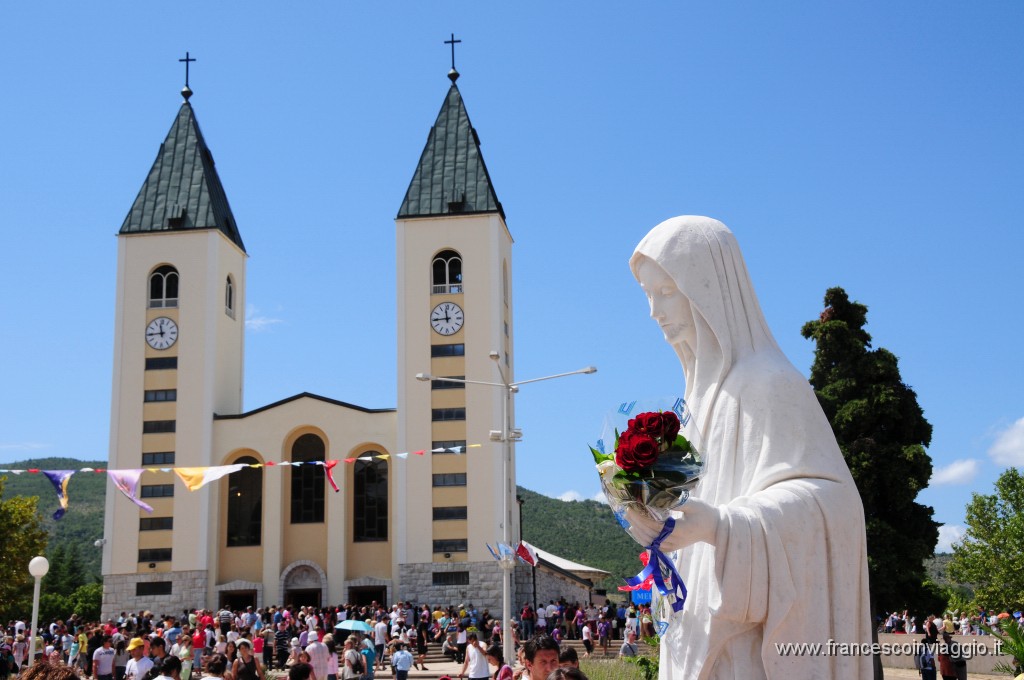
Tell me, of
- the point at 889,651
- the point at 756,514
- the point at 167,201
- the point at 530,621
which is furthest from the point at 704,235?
the point at 167,201

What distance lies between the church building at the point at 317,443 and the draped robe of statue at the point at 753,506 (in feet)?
138

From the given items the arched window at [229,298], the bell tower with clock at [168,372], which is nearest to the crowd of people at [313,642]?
the bell tower with clock at [168,372]

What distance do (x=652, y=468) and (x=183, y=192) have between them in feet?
168

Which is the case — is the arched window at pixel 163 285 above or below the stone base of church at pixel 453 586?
above

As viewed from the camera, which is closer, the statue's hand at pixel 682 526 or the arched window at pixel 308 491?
the statue's hand at pixel 682 526

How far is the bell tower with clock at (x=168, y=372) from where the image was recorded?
4725cm

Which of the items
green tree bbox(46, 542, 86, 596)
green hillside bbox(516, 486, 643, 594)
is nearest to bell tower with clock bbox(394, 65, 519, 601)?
green tree bbox(46, 542, 86, 596)

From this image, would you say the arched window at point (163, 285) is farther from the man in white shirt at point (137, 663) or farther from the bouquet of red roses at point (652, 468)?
the bouquet of red roses at point (652, 468)

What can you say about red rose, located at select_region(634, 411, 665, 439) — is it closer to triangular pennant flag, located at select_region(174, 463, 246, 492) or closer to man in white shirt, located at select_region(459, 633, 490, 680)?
man in white shirt, located at select_region(459, 633, 490, 680)

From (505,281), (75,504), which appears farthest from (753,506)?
(75,504)

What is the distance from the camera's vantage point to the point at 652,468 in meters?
3.62

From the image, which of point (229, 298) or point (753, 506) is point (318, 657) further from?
point (229, 298)

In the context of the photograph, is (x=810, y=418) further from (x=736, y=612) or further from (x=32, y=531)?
(x=32, y=531)

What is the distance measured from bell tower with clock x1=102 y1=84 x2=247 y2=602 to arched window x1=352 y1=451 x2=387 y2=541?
6158mm
